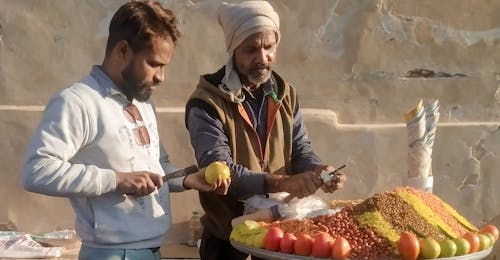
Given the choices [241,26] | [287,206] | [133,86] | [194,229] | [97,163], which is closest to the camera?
[97,163]

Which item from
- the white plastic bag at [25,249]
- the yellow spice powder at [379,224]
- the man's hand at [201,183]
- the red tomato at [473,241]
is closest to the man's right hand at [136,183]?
the man's hand at [201,183]

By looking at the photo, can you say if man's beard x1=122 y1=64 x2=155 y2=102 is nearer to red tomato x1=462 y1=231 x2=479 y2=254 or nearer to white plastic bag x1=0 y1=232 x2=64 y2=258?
red tomato x1=462 y1=231 x2=479 y2=254

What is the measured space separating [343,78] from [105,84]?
8.81ft

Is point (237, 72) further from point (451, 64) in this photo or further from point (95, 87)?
point (451, 64)

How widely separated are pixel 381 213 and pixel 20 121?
9.35 ft

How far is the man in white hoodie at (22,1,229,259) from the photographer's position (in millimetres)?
2576

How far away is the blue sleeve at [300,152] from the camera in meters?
3.34

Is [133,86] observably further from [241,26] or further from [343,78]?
[343,78]

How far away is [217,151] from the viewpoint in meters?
3.08

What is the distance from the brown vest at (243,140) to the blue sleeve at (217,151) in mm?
47

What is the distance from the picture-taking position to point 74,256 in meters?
4.47

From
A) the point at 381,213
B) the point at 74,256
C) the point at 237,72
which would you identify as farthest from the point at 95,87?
the point at 74,256

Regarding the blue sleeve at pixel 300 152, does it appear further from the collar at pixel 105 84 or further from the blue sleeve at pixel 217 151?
the collar at pixel 105 84

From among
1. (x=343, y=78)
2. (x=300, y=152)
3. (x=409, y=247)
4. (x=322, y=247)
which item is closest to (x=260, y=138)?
(x=300, y=152)
